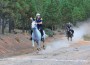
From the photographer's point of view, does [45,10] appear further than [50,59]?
Yes

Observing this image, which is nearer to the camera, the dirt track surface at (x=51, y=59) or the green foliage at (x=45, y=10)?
the dirt track surface at (x=51, y=59)

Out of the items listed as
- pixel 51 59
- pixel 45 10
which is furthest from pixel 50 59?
pixel 45 10

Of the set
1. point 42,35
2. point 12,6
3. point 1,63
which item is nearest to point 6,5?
point 12,6

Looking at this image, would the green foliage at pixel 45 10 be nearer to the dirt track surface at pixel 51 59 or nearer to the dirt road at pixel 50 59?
the dirt track surface at pixel 51 59

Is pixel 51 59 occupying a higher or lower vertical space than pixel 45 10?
lower

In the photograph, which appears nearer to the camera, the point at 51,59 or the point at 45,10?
the point at 51,59

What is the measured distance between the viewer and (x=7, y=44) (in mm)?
32688

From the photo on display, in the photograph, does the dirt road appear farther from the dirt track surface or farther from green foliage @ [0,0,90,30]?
green foliage @ [0,0,90,30]

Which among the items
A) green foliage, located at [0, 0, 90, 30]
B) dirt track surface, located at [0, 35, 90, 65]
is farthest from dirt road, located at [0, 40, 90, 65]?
green foliage, located at [0, 0, 90, 30]

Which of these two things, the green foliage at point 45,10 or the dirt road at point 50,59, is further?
the green foliage at point 45,10

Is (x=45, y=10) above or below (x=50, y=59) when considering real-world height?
above

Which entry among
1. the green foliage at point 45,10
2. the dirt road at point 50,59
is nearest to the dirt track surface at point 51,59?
the dirt road at point 50,59

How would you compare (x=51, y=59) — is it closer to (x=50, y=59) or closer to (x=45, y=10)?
(x=50, y=59)

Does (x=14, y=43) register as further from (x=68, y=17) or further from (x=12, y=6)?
(x=68, y=17)
